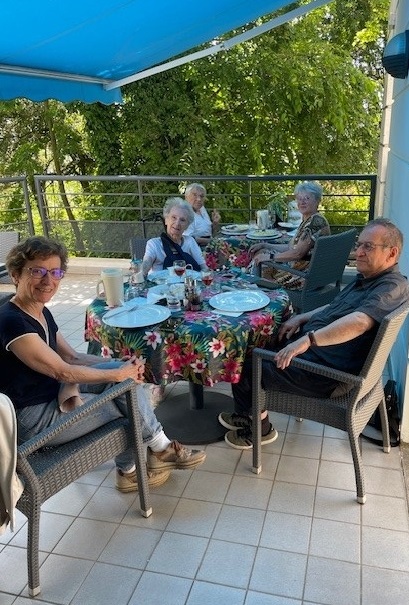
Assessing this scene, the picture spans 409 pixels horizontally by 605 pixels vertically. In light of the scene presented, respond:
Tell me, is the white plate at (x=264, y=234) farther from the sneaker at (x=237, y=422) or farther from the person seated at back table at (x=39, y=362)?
the person seated at back table at (x=39, y=362)

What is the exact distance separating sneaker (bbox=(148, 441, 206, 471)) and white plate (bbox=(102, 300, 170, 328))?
586 millimetres

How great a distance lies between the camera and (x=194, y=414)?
9.06 ft

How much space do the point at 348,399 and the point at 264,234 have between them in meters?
2.28

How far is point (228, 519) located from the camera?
201cm

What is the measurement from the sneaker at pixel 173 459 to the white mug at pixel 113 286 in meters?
0.71

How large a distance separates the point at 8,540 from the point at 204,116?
25.2 ft

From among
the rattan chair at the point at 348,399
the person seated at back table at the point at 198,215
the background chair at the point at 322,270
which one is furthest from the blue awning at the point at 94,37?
the rattan chair at the point at 348,399

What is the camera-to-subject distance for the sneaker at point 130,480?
216 centimetres

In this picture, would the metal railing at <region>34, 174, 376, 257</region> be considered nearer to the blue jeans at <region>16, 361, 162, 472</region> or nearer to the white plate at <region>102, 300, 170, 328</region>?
the white plate at <region>102, 300, 170, 328</region>

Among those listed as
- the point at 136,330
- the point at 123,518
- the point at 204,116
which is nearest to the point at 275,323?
the point at 136,330

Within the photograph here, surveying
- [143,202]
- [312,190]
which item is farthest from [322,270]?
[143,202]

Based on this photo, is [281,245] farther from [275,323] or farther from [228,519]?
[228,519]

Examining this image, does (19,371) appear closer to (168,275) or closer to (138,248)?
(168,275)

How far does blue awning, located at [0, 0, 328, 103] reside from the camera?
8.58ft
